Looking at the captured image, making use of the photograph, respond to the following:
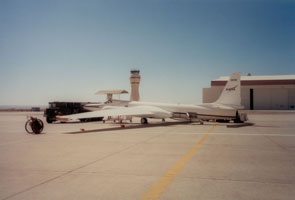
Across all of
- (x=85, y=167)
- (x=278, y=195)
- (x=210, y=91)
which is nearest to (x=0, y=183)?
(x=85, y=167)

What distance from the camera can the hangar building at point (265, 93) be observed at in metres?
69.1

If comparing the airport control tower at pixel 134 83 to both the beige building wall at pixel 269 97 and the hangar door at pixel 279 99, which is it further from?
the hangar door at pixel 279 99

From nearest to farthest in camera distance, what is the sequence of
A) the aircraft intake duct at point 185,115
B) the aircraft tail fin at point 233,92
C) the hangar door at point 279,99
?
the aircraft tail fin at point 233,92
the aircraft intake duct at point 185,115
the hangar door at point 279,99

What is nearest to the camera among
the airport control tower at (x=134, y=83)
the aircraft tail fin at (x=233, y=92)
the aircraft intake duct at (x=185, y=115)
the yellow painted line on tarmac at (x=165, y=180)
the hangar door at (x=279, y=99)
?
the yellow painted line on tarmac at (x=165, y=180)

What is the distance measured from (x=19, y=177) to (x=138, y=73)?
7366 cm

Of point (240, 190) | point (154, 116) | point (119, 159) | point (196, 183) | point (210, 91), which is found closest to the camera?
point (240, 190)

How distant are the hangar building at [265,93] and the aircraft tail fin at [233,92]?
47069 millimetres

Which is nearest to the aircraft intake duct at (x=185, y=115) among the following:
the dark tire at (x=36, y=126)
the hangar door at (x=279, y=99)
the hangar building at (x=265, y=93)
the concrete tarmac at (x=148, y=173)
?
the dark tire at (x=36, y=126)

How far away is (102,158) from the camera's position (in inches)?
371

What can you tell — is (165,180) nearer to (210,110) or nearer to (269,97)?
(210,110)

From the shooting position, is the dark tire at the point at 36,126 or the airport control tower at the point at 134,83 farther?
the airport control tower at the point at 134,83

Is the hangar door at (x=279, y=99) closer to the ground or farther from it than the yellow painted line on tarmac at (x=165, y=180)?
farther from it

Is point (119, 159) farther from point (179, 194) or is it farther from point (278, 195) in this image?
point (278, 195)

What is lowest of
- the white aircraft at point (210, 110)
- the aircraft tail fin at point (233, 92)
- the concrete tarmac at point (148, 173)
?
the concrete tarmac at point (148, 173)
